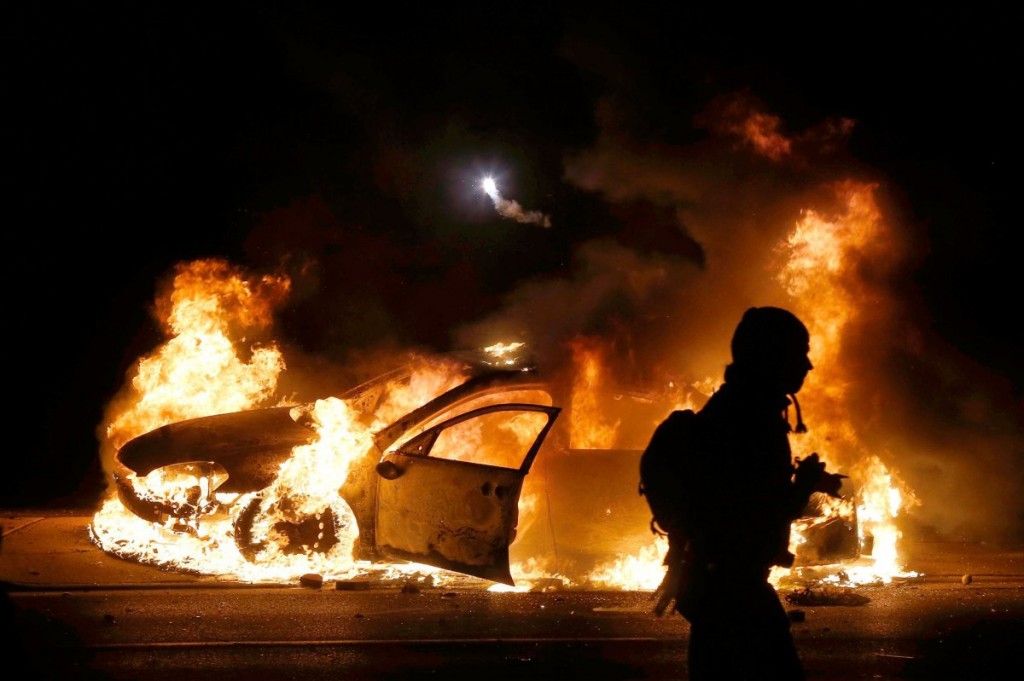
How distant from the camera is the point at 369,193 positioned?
16.2 metres

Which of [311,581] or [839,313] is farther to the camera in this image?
[839,313]

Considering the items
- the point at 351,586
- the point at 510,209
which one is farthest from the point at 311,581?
the point at 510,209

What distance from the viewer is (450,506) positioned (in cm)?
616

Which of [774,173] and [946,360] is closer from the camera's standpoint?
[774,173]

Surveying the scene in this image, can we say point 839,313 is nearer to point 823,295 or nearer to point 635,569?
point 823,295

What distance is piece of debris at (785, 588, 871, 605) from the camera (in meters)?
6.28

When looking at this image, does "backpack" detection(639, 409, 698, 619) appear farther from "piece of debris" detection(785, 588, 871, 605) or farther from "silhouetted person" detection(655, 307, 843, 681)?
"piece of debris" detection(785, 588, 871, 605)

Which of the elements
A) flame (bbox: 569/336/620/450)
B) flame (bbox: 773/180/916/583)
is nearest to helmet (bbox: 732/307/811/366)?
flame (bbox: 569/336/620/450)

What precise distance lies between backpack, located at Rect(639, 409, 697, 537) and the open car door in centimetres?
320

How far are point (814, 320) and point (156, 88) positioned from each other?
12.7m

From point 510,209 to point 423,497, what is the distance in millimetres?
11164

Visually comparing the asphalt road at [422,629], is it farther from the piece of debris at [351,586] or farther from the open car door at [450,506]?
the open car door at [450,506]

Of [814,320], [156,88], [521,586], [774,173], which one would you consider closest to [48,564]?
[521,586]

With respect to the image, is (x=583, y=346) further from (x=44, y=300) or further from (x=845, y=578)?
(x=44, y=300)
